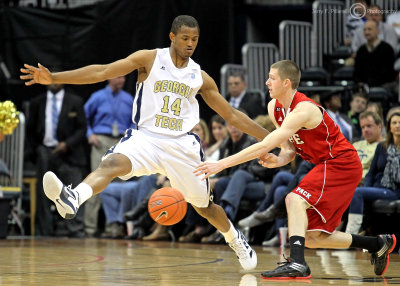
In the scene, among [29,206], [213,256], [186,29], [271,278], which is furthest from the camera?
[29,206]

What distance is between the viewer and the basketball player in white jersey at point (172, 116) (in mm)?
6801

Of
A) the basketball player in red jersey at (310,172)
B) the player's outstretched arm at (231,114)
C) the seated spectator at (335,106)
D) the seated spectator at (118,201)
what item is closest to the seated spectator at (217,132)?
the seated spectator at (118,201)

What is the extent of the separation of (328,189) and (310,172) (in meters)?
0.22

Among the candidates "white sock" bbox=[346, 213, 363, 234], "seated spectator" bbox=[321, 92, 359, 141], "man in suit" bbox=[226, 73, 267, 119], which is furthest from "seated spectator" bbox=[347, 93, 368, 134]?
"white sock" bbox=[346, 213, 363, 234]

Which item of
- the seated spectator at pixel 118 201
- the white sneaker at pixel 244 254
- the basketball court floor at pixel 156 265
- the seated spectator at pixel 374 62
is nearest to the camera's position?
the basketball court floor at pixel 156 265

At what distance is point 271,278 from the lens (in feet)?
20.9

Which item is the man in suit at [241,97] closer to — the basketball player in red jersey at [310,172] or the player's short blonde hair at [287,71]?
the basketball player in red jersey at [310,172]

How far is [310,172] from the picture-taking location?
6641 millimetres

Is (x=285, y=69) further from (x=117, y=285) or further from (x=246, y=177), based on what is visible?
(x=246, y=177)

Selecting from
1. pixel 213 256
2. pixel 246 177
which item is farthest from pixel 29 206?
pixel 213 256

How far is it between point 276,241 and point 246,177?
40.2 inches

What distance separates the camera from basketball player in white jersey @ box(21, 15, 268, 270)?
680cm

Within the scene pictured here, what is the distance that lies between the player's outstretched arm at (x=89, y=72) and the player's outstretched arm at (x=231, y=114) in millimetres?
585

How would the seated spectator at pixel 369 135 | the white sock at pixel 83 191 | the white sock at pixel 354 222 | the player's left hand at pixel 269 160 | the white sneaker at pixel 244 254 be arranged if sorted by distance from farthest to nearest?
the seated spectator at pixel 369 135 < the white sock at pixel 354 222 < the white sneaker at pixel 244 254 < the player's left hand at pixel 269 160 < the white sock at pixel 83 191
